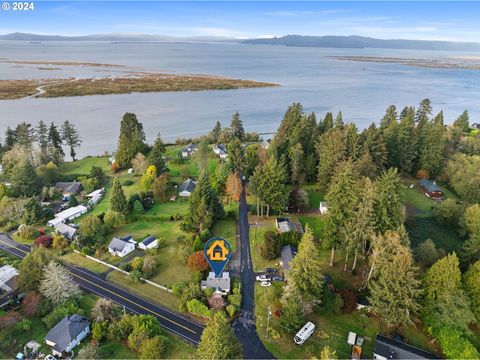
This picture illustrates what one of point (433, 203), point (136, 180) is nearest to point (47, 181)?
point (136, 180)

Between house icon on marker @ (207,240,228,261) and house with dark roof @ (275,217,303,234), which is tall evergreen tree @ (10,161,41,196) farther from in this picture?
house with dark roof @ (275,217,303,234)

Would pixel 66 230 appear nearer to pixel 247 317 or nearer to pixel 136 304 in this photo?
pixel 136 304

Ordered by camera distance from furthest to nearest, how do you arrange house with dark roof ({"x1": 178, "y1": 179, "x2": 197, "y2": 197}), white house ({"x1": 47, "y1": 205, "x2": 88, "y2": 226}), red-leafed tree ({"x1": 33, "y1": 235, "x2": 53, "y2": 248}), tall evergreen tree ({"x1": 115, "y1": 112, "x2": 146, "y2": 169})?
tall evergreen tree ({"x1": 115, "y1": 112, "x2": 146, "y2": 169})
house with dark roof ({"x1": 178, "y1": 179, "x2": 197, "y2": 197})
white house ({"x1": 47, "y1": 205, "x2": 88, "y2": 226})
red-leafed tree ({"x1": 33, "y1": 235, "x2": 53, "y2": 248})

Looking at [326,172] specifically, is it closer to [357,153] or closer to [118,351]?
[357,153]

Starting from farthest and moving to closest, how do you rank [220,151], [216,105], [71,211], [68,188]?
[216,105], [220,151], [68,188], [71,211]

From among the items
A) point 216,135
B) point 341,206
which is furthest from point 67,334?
point 216,135

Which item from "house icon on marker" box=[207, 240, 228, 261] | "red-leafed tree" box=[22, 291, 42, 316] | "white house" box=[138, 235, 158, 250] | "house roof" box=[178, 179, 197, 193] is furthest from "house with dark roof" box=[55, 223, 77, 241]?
"house icon on marker" box=[207, 240, 228, 261]
